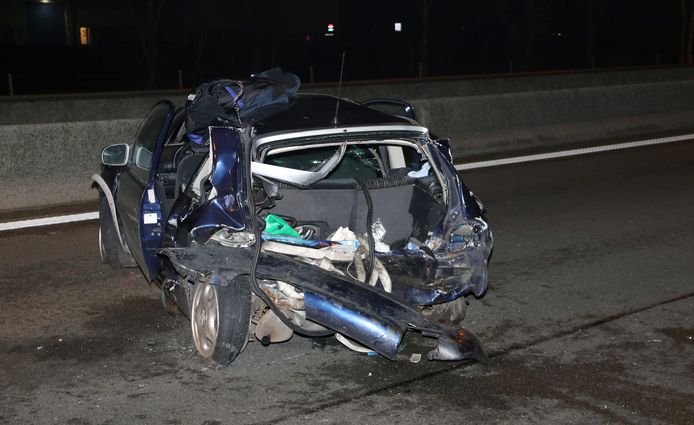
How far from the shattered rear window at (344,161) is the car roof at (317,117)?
0.48 metres

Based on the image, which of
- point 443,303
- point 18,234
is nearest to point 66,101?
point 18,234

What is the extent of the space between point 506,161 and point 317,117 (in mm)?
8357

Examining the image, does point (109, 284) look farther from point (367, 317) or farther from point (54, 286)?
point (367, 317)

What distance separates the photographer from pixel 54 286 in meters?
7.88

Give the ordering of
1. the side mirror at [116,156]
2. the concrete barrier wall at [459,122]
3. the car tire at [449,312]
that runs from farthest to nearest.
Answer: the concrete barrier wall at [459,122] < the side mirror at [116,156] < the car tire at [449,312]

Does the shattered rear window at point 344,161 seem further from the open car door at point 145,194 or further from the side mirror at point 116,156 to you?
the side mirror at point 116,156

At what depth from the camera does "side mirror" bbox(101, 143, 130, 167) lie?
7.66 m

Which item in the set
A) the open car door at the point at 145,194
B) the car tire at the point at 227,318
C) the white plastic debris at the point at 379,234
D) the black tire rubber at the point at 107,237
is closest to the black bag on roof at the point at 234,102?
the open car door at the point at 145,194

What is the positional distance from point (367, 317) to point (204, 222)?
3.92 ft

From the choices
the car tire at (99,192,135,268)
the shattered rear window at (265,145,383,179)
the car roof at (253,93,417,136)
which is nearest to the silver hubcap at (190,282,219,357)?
the car roof at (253,93,417,136)

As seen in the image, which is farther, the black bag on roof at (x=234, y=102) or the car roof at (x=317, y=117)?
the black bag on roof at (x=234, y=102)

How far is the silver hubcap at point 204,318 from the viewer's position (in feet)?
19.3

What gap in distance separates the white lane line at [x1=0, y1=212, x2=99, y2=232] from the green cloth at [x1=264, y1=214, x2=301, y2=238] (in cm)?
483

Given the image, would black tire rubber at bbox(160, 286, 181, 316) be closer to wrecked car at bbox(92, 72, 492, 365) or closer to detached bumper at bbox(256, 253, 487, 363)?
wrecked car at bbox(92, 72, 492, 365)
